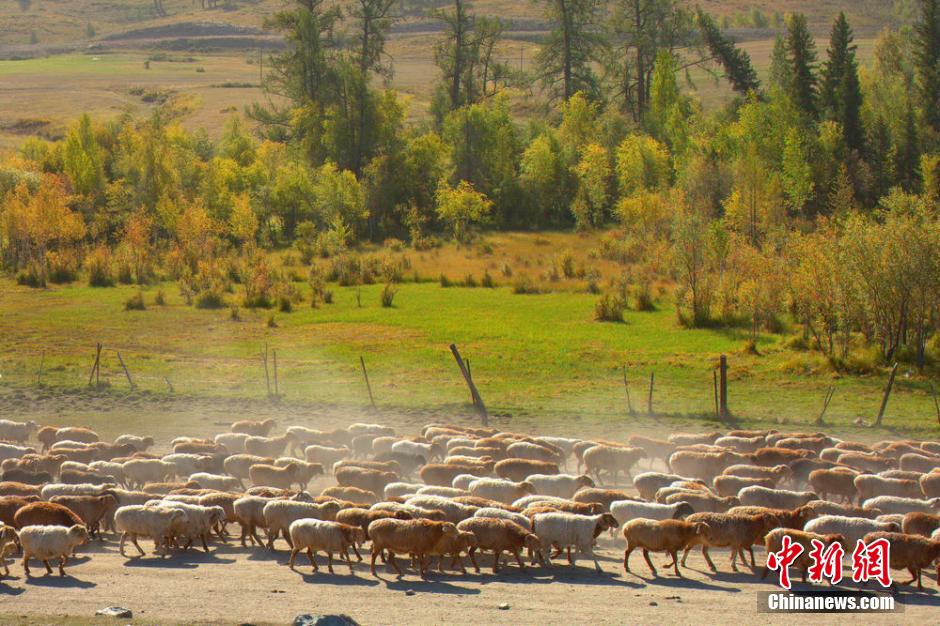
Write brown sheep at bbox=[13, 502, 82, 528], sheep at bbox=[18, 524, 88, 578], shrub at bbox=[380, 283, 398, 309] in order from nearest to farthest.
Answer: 1. sheep at bbox=[18, 524, 88, 578]
2. brown sheep at bbox=[13, 502, 82, 528]
3. shrub at bbox=[380, 283, 398, 309]

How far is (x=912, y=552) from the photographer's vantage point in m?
19.9

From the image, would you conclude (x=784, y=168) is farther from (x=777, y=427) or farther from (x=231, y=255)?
(x=777, y=427)

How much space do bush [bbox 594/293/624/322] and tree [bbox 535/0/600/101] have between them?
49.6 m

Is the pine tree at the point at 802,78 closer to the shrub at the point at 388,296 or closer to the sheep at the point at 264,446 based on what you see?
the shrub at the point at 388,296

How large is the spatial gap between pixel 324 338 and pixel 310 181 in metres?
38.2

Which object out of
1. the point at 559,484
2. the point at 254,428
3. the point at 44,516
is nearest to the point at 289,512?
the point at 44,516

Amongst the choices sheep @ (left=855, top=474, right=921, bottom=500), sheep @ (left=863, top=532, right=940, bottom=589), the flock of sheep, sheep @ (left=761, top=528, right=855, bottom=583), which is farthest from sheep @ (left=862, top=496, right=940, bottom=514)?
sheep @ (left=863, top=532, right=940, bottom=589)

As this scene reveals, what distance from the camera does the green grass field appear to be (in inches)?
1480

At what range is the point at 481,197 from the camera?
84625 millimetres

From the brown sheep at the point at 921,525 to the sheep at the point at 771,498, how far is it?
3.01 metres

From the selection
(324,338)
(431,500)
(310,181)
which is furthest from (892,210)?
(310,181)

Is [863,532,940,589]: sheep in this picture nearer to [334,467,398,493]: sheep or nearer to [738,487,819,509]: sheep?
[738,487,819,509]: sheep

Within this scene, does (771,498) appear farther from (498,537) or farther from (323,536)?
(323,536)

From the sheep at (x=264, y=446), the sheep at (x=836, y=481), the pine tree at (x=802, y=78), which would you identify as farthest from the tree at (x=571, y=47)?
the sheep at (x=836, y=481)
